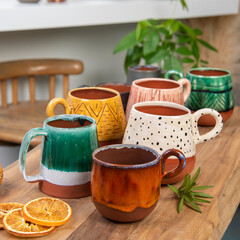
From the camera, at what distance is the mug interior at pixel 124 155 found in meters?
0.59

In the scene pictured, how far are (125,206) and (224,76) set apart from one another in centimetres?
57

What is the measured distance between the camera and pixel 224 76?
3.29ft

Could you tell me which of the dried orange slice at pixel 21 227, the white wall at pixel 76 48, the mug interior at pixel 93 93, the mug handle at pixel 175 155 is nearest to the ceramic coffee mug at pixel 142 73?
the mug interior at pixel 93 93

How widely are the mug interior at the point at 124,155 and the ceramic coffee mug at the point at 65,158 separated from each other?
5 cm

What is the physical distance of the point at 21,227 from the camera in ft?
1.79

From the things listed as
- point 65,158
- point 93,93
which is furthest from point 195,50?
point 65,158

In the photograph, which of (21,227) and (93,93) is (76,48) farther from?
(21,227)

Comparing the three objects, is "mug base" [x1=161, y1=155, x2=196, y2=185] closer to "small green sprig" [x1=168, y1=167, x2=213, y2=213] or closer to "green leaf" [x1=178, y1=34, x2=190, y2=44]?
"small green sprig" [x1=168, y1=167, x2=213, y2=213]

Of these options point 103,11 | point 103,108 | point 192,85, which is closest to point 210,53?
point 103,11

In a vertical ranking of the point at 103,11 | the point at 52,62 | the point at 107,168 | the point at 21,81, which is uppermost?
the point at 103,11

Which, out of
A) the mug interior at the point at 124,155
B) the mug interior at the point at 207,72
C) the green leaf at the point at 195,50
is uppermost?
the mug interior at the point at 207,72

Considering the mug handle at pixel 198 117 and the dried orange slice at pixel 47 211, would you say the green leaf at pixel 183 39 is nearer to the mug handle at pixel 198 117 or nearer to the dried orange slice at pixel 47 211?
the mug handle at pixel 198 117

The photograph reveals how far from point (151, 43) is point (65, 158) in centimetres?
128

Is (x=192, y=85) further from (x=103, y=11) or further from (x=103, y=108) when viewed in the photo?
(x=103, y=11)
